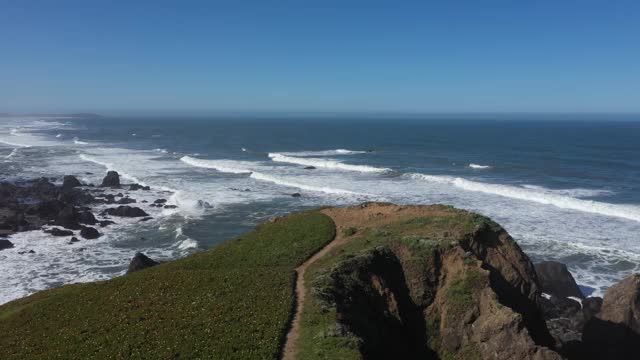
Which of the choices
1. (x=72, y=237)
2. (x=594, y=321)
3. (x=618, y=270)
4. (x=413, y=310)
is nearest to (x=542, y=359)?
(x=413, y=310)

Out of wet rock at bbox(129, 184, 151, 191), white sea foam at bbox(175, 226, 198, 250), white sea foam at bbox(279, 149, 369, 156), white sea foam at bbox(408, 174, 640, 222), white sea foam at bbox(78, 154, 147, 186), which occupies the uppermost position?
white sea foam at bbox(408, 174, 640, 222)

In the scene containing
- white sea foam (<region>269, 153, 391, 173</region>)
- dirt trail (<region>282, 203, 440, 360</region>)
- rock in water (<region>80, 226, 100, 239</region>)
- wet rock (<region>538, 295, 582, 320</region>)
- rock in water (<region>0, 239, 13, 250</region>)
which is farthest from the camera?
white sea foam (<region>269, 153, 391, 173</region>)

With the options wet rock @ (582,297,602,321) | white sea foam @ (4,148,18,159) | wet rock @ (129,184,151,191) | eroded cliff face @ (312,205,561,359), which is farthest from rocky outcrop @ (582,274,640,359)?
white sea foam @ (4,148,18,159)

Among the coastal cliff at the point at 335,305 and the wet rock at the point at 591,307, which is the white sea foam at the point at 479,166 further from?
the coastal cliff at the point at 335,305

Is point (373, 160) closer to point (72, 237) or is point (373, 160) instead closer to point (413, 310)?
point (72, 237)

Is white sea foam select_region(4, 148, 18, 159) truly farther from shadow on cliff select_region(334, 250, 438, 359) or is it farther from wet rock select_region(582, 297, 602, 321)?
wet rock select_region(582, 297, 602, 321)

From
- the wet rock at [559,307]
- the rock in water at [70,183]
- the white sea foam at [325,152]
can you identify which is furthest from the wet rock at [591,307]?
the white sea foam at [325,152]
